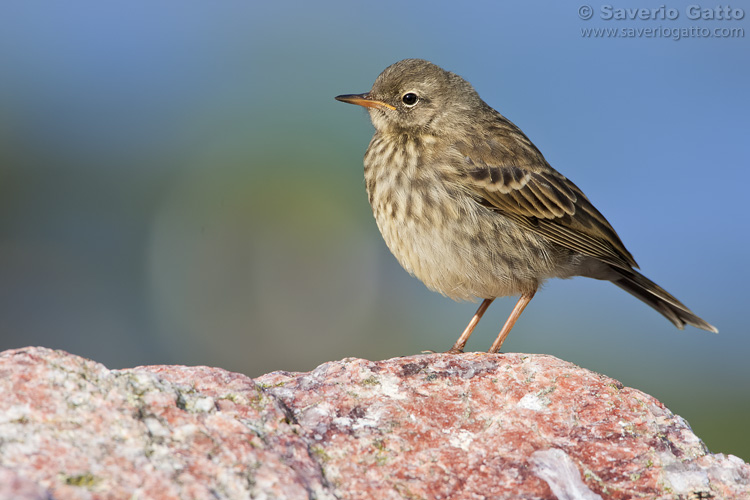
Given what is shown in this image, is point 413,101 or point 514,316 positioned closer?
point 514,316

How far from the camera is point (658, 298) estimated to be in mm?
6547

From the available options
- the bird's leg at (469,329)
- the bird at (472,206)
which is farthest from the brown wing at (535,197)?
the bird's leg at (469,329)

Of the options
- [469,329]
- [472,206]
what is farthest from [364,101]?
[469,329]

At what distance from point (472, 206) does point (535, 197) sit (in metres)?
0.67

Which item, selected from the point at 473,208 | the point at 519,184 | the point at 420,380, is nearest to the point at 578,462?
the point at 420,380

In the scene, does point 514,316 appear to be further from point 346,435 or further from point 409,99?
point 346,435

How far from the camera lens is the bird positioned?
576 cm

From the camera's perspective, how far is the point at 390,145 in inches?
252

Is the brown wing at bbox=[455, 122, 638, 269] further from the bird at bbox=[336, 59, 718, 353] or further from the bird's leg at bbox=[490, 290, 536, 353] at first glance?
the bird's leg at bbox=[490, 290, 536, 353]

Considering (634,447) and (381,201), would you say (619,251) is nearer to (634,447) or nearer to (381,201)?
(381,201)

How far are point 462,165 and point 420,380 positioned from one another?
8.52 feet

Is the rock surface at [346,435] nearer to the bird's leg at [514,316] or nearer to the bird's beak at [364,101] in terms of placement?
the bird's leg at [514,316]

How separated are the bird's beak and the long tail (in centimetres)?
250

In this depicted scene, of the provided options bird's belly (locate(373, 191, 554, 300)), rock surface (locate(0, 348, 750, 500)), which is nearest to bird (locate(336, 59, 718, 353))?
bird's belly (locate(373, 191, 554, 300))
